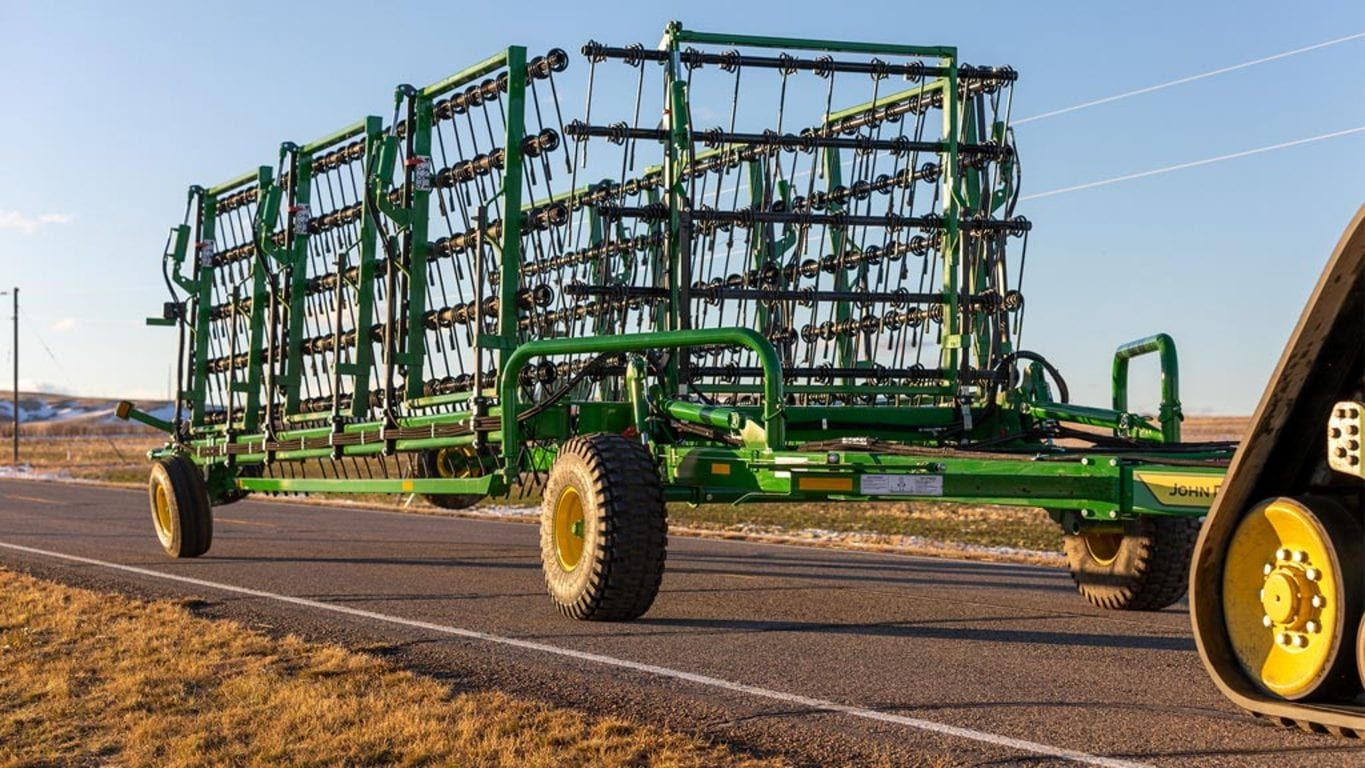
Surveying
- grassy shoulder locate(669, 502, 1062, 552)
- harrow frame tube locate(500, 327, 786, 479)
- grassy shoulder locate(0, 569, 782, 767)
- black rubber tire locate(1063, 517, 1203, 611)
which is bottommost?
grassy shoulder locate(0, 569, 782, 767)

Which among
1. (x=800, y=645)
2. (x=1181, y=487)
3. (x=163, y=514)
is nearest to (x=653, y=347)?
(x=800, y=645)

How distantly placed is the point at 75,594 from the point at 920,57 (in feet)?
24.9

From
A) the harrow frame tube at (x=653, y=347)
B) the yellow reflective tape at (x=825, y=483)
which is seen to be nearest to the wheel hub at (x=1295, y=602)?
the yellow reflective tape at (x=825, y=483)

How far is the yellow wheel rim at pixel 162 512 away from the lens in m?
15.4

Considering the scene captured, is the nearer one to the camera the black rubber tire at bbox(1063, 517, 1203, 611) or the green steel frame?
the green steel frame

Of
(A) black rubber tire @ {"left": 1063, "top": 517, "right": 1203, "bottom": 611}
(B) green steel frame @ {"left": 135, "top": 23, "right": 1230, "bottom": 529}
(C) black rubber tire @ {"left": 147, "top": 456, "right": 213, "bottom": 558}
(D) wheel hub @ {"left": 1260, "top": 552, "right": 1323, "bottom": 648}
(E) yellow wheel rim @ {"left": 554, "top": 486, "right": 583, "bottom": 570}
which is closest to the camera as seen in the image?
(D) wheel hub @ {"left": 1260, "top": 552, "right": 1323, "bottom": 648}

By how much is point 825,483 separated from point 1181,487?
1.93 meters

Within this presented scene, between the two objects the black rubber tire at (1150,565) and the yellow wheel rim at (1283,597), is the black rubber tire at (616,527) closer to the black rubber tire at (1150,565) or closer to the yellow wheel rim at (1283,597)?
the black rubber tire at (1150,565)

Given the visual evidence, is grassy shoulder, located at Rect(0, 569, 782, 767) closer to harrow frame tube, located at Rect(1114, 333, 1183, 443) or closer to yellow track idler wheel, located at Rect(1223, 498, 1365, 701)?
yellow track idler wheel, located at Rect(1223, 498, 1365, 701)

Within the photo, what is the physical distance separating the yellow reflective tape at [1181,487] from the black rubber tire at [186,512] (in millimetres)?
9893

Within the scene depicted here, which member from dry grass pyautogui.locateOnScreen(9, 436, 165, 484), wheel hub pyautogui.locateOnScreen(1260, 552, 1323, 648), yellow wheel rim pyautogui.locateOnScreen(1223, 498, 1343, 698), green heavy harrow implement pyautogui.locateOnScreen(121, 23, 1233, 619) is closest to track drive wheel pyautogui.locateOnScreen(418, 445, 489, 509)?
green heavy harrow implement pyautogui.locateOnScreen(121, 23, 1233, 619)

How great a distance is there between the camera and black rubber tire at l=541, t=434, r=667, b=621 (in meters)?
8.93

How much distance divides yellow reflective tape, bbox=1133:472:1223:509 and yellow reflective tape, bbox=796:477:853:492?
5.00 ft

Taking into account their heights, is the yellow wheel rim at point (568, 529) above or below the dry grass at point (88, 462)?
below
